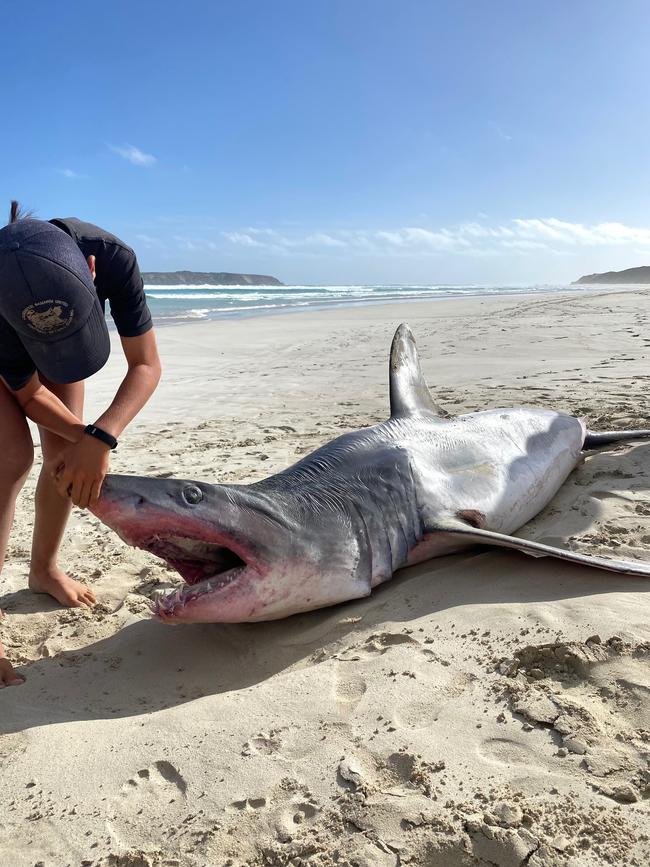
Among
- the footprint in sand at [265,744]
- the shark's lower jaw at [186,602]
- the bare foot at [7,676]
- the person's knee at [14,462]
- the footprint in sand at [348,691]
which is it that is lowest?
the bare foot at [7,676]

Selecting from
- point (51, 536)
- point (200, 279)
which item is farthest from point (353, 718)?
point (200, 279)

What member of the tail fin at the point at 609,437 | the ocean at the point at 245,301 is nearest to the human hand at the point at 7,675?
the tail fin at the point at 609,437

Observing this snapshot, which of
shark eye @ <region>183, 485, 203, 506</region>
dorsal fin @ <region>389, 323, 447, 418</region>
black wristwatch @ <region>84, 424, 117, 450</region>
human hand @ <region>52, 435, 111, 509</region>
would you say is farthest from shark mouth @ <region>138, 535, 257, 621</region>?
Result: dorsal fin @ <region>389, 323, 447, 418</region>

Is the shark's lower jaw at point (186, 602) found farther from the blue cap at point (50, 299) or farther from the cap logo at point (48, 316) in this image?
the cap logo at point (48, 316)

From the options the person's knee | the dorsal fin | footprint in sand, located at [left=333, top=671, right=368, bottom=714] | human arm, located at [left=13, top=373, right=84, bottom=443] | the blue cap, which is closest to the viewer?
footprint in sand, located at [left=333, top=671, right=368, bottom=714]

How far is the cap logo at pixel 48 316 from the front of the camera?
246 cm

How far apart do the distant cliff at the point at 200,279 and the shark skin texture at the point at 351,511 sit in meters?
71.2

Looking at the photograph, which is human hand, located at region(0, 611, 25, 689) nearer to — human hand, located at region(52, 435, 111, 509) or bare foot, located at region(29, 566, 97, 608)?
bare foot, located at region(29, 566, 97, 608)

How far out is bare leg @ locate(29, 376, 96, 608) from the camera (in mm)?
3426

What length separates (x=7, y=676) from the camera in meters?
2.68

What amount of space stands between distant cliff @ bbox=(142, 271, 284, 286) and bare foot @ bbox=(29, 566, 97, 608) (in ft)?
235

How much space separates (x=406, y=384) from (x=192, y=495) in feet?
7.35

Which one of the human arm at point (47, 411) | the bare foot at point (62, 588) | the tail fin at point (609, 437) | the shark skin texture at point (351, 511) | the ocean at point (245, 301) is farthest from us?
the ocean at point (245, 301)

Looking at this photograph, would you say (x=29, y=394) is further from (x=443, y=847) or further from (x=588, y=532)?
(x=588, y=532)
